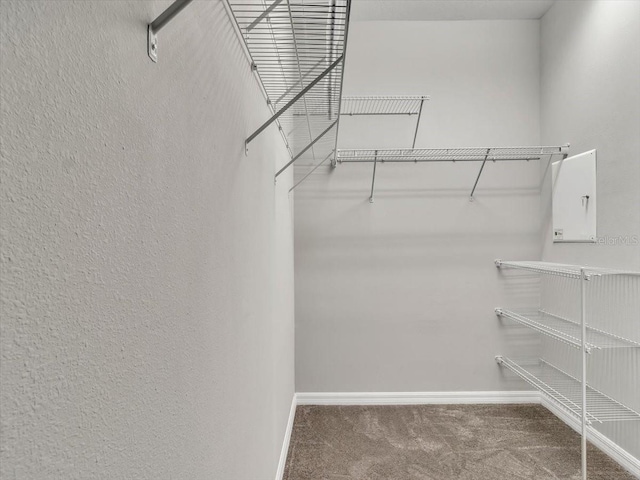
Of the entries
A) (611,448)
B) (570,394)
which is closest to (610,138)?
(570,394)

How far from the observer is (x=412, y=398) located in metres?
2.58

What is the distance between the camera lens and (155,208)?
509 millimetres

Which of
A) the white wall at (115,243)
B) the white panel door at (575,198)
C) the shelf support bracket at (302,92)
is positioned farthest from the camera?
the white panel door at (575,198)

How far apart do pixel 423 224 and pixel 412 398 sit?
3.78ft

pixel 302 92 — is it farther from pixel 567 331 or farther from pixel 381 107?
pixel 567 331

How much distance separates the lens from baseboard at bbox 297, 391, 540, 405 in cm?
257

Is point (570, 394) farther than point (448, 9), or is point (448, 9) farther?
point (448, 9)

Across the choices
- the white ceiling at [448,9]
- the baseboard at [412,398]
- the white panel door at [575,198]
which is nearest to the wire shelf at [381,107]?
the white ceiling at [448,9]

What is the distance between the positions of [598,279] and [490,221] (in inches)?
28.1

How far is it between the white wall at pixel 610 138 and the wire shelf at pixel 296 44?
1448 mm

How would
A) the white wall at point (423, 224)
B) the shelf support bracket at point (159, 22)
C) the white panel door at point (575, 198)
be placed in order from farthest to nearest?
the white wall at point (423, 224), the white panel door at point (575, 198), the shelf support bracket at point (159, 22)

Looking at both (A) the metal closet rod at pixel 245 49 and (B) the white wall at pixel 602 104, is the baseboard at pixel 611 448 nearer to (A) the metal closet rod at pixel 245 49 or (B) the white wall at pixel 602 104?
(B) the white wall at pixel 602 104

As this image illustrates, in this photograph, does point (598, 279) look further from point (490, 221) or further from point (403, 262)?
point (403, 262)

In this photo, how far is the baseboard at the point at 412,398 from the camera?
257 centimetres
